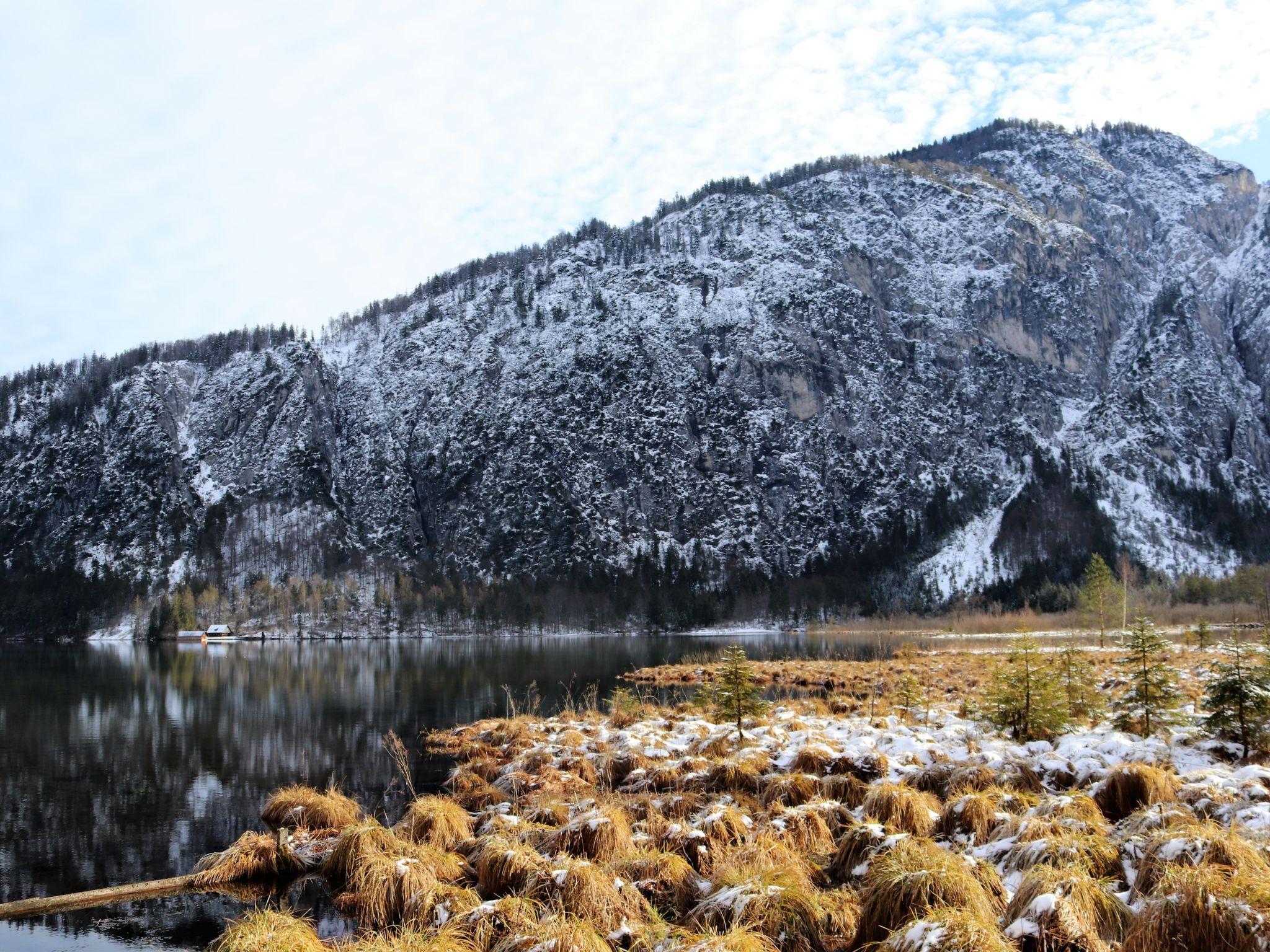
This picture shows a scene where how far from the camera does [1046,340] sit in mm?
180625

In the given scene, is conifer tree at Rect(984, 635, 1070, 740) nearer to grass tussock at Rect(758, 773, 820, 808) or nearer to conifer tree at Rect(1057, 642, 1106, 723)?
conifer tree at Rect(1057, 642, 1106, 723)

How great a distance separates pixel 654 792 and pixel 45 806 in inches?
588

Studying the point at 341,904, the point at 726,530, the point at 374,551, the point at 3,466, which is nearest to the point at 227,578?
Answer: the point at 374,551

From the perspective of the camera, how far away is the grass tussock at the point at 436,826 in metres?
13.5

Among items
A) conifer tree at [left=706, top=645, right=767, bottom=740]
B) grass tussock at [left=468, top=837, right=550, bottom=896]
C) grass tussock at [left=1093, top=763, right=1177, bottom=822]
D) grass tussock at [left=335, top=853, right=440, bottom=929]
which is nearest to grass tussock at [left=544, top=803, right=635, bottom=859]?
grass tussock at [left=468, top=837, right=550, bottom=896]

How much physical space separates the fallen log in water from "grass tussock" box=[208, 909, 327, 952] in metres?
4.66

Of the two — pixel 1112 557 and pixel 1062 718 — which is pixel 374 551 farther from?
pixel 1062 718

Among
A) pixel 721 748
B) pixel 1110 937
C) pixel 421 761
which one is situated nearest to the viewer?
pixel 1110 937

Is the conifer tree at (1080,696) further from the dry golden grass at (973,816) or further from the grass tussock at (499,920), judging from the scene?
A: the grass tussock at (499,920)

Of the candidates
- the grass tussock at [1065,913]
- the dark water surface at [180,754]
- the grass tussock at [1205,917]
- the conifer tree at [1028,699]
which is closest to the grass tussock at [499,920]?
the dark water surface at [180,754]

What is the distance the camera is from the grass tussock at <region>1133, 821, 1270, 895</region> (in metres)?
7.79

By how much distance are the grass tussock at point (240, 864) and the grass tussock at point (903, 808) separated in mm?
10149

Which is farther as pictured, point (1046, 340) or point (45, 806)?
point (1046, 340)

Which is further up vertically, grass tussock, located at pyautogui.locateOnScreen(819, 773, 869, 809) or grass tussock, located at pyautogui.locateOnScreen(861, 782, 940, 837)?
grass tussock, located at pyautogui.locateOnScreen(861, 782, 940, 837)
